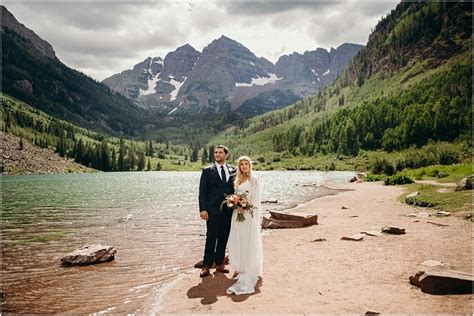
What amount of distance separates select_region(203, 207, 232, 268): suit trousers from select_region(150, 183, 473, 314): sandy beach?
0.88 metres

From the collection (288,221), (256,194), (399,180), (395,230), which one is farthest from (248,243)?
(399,180)

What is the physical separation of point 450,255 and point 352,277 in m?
5.33

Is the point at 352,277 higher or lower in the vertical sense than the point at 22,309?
higher

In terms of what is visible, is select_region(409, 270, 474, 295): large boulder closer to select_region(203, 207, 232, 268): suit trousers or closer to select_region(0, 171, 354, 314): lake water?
select_region(203, 207, 232, 268): suit trousers

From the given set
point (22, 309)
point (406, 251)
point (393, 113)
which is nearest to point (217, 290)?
point (22, 309)

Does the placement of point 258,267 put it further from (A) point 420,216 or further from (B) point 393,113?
(B) point 393,113

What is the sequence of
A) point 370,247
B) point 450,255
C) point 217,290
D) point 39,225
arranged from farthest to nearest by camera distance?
point 39,225 → point 370,247 → point 450,255 → point 217,290

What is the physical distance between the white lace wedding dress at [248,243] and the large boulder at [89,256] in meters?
8.39

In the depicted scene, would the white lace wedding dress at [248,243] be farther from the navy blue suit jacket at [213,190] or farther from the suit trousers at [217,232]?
the suit trousers at [217,232]

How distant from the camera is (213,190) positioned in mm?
15539

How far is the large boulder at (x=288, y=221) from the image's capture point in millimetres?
27547

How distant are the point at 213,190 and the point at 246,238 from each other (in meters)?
2.52

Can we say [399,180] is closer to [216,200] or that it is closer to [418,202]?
[418,202]

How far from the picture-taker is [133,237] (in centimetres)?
2659
